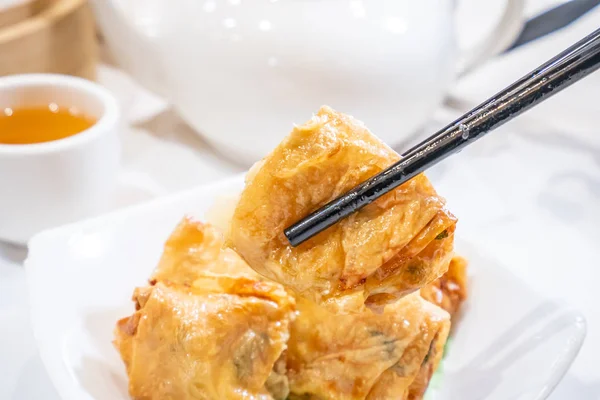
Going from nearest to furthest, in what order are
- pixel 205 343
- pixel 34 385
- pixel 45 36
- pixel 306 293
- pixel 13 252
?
pixel 306 293 → pixel 205 343 → pixel 34 385 → pixel 13 252 → pixel 45 36

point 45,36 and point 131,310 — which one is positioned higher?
Answer: point 45,36

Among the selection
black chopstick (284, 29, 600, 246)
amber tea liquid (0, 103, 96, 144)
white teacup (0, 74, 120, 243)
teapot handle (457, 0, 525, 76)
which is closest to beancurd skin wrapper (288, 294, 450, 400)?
black chopstick (284, 29, 600, 246)

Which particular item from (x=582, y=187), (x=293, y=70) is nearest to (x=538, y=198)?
(x=582, y=187)

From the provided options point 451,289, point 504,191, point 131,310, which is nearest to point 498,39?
point 504,191

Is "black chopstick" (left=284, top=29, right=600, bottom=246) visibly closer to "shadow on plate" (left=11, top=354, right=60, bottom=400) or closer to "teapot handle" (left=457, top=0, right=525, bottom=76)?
"shadow on plate" (left=11, top=354, right=60, bottom=400)

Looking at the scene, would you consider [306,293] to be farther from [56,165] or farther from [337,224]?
[56,165]

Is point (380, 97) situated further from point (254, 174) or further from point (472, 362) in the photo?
point (254, 174)

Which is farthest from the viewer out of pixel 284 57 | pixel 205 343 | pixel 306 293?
pixel 284 57
